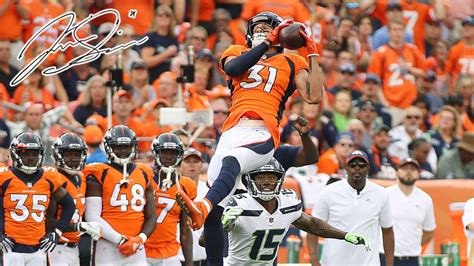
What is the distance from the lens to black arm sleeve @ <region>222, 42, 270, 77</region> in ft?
32.2

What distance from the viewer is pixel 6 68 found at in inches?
631

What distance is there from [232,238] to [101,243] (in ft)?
7.87

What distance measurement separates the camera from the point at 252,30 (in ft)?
33.8

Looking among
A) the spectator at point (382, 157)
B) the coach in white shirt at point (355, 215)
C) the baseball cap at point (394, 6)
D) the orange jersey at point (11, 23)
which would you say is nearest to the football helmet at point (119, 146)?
the coach in white shirt at point (355, 215)

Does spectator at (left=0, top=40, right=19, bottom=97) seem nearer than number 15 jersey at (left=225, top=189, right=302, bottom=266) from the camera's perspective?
No

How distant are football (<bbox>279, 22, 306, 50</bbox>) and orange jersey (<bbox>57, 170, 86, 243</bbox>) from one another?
11.6ft

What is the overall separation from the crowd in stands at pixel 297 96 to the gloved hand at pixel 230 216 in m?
4.42

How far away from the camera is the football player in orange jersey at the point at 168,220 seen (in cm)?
1304

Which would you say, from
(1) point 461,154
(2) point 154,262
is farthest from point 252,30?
(1) point 461,154

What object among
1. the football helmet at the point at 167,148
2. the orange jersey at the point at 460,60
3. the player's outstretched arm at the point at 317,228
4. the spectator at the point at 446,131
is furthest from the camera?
the orange jersey at the point at 460,60

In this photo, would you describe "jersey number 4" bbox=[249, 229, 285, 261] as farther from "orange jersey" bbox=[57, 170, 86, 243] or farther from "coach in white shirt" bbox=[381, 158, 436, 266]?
"coach in white shirt" bbox=[381, 158, 436, 266]

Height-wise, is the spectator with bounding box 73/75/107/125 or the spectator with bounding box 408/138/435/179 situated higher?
the spectator with bounding box 73/75/107/125

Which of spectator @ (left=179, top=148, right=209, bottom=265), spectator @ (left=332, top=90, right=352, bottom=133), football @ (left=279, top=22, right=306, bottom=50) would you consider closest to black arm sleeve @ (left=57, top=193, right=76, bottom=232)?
spectator @ (left=179, top=148, right=209, bottom=265)

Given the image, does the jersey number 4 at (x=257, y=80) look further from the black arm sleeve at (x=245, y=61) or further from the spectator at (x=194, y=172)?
the spectator at (x=194, y=172)
